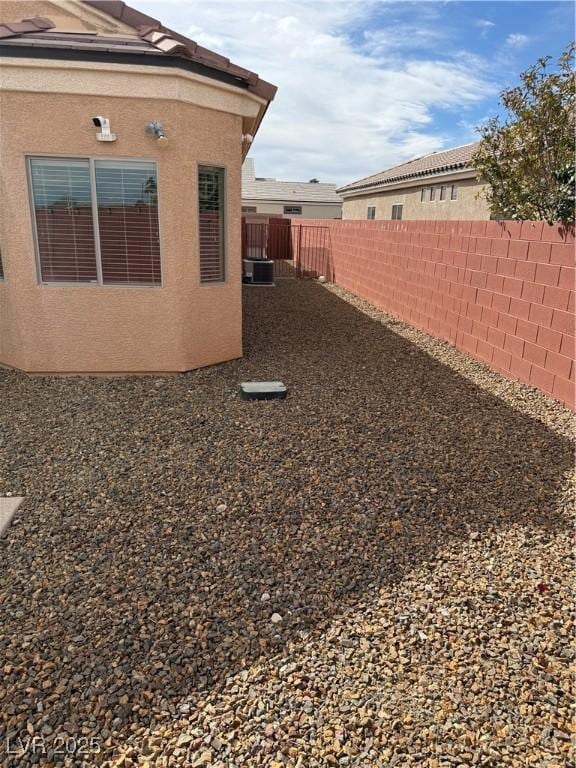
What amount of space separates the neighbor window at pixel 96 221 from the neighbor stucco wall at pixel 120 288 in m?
0.13

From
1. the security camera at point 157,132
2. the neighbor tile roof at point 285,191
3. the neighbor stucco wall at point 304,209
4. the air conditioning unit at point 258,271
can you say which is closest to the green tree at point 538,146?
the security camera at point 157,132

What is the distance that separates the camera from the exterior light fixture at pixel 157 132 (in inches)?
258

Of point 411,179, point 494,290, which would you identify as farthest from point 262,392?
point 411,179

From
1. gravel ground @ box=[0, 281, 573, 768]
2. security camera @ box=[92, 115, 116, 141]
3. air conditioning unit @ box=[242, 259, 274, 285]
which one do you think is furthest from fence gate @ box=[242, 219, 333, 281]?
gravel ground @ box=[0, 281, 573, 768]

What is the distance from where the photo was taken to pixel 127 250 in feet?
23.3

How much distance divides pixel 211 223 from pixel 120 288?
1.60 m

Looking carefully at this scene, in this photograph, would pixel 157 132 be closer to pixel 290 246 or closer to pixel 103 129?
pixel 103 129

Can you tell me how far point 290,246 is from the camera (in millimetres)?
25031

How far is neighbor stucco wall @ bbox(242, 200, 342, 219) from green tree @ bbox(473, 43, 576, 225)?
3377 cm

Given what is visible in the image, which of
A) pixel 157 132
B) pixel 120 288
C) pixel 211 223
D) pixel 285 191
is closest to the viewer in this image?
pixel 157 132

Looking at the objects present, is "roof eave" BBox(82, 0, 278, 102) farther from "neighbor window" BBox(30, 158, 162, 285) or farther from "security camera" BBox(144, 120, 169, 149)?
"neighbor window" BBox(30, 158, 162, 285)

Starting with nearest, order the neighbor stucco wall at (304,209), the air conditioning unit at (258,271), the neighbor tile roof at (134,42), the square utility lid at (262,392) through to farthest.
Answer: the neighbor tile roof at (134,42), the square utility lid at (262,392), the air conditioning unit at (258,271), the neighbor stucco wall at (304,209)

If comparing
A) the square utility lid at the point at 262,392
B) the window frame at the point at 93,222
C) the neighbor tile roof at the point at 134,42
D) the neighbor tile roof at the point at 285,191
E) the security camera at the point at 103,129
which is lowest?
the square utility lid at the point at 262,392

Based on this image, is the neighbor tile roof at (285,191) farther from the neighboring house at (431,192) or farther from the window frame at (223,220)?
the window frame at (223,220)
